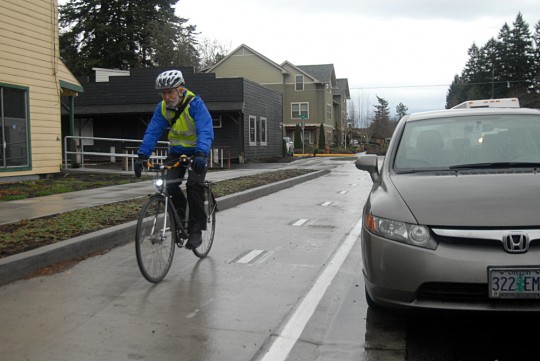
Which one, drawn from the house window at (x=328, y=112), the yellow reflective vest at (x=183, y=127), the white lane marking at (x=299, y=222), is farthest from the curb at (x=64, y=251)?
the house window at (x=328, y=112)

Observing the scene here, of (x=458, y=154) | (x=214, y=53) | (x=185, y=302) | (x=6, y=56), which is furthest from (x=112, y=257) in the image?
(x=214, y=53)

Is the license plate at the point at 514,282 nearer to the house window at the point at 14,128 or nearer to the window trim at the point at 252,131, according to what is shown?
the house window at the point at 14,128

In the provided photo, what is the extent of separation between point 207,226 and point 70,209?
11.9ft

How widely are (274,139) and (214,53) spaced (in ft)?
106

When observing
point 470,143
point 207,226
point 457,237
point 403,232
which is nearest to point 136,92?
point 207,226

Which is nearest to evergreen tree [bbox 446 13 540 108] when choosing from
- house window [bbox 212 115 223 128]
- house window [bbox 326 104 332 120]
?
house window [bbox 326 104 332 120]

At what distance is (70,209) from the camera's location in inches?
346

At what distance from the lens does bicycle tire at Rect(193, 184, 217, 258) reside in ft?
20.2

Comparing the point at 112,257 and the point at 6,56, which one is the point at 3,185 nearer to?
the point at 6,56

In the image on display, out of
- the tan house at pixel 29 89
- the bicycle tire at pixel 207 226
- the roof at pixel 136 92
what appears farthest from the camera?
the roof at pixel 136 92

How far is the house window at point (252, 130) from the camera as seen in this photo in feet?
93.4

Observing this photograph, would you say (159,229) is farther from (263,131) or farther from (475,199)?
(263,131)

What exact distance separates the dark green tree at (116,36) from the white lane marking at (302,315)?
161 ft

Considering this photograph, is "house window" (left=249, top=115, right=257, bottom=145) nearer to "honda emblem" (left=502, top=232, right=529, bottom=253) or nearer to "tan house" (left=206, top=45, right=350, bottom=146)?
"tan house" (left=206, top=45, right=350, bottom=146)
